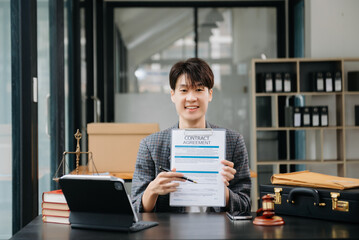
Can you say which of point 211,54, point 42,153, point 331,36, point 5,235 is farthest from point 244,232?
point 211,54

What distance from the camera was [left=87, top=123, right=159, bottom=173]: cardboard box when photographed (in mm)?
3613

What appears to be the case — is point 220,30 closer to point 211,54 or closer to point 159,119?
point 211,54

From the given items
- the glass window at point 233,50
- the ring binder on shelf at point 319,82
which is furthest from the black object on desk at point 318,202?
the glass window at point 233,50

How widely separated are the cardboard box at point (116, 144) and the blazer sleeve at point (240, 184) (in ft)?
4.73

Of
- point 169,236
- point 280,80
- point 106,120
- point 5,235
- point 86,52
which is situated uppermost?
point 86,52

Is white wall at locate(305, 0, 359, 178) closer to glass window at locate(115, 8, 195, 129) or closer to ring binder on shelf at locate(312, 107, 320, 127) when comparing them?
ring binder on shelf at locate(312, 107, 320, 127)

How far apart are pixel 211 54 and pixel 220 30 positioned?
1.09 feet

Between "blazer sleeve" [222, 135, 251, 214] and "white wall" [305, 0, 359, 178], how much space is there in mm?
3466

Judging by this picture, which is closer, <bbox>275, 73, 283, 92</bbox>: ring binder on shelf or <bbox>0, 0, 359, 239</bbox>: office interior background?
<bbox>275, 73, 283, 92</bbox>: ring binder on shelf

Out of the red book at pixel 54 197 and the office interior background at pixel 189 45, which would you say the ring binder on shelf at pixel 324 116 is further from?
the red book at pixel 54 197

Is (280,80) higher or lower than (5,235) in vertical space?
higher

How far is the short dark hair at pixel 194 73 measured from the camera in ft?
7.03

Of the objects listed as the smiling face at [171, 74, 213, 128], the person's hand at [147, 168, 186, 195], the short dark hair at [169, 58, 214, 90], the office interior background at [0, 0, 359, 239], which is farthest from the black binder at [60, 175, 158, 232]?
the office interior background at [0, 0, 359, 239]

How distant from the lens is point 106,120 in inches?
238
